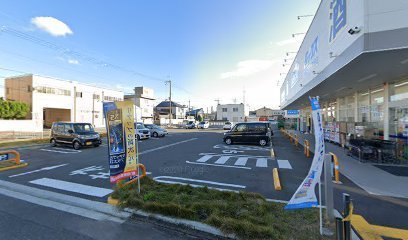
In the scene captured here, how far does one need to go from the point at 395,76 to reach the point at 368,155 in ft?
11.7

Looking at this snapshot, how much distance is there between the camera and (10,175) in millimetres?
7074

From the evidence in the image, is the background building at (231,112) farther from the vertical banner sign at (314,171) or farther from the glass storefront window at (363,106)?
the vertical banner sign at (314,171)

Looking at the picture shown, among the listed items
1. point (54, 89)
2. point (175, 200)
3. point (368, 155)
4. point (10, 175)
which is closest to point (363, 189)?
point (368, 155)

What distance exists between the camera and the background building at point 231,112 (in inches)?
2702

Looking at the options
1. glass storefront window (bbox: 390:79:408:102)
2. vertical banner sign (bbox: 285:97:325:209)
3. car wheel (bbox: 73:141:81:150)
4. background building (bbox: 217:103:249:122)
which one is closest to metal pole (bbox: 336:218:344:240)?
vertical banner sign (bbox: 285:97:325:209)

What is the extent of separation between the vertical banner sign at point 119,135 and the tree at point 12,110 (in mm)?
31970

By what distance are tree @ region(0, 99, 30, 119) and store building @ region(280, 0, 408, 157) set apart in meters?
35.9

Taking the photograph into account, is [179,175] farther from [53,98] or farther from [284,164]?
[53,98]

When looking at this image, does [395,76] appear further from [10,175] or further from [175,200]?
[10,175]

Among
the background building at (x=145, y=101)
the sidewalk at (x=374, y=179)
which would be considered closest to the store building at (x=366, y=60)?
the sidewalk at (x=374, y=179)

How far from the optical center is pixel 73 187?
5.64 metres

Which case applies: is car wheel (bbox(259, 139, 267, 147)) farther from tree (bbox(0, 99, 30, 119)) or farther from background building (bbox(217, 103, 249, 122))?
background building (bbox(217, 103, 249, 122))

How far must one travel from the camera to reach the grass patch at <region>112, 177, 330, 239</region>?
3.12 metres

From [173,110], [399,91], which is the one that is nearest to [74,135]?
[399,91]
